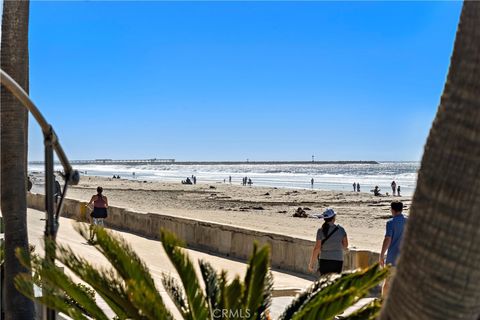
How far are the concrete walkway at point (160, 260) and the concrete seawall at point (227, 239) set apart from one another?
1.02ft

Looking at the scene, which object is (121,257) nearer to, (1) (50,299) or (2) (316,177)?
(1) (50,299)

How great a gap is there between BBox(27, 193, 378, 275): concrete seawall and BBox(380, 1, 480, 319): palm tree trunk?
18.4 ft

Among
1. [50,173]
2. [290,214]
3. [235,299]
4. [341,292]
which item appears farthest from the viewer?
[290,214]

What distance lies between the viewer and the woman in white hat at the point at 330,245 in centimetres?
720

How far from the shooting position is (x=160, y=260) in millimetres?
12758

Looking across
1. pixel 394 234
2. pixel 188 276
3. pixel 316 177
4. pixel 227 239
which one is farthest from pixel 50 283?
pixel 316 177

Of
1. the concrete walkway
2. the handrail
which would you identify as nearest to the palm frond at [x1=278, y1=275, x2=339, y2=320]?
the concrete walkway

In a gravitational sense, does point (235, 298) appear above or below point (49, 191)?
below

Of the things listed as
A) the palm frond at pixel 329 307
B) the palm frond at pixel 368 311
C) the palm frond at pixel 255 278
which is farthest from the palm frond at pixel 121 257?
the palm frond at pixel 368 311

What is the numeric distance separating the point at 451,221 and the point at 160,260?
11.2 meters

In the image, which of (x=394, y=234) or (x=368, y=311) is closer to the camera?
(x=368, y=311)

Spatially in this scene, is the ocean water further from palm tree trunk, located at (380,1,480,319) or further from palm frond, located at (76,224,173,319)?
palm tree trunk, located at (380,1,480,319)

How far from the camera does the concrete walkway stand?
8695 mm

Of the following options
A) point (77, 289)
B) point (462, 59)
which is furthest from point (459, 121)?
point (77, 289)
